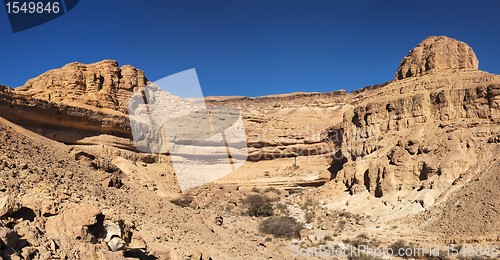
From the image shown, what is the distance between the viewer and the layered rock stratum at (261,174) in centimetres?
906

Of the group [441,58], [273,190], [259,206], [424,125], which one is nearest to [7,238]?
[259,206]

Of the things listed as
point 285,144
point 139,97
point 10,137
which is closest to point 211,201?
point 139,97

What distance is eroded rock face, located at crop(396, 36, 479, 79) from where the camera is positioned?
101 feet

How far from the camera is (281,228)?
2192 cm

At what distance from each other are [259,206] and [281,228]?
7.44m

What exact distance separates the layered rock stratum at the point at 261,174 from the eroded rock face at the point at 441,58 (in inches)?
3.9

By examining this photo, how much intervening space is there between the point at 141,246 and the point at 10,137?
5.76 metres

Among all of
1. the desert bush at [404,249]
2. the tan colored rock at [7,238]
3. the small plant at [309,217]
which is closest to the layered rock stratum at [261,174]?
the tan colored rock at [7,238]

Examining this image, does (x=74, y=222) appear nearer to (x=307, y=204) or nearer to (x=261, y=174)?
(x=307, y=204)

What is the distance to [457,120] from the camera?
88.7 ft

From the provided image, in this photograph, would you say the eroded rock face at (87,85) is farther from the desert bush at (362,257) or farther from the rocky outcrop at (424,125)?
the desert bush at (362,257)

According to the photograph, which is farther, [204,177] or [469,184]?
[204,177]

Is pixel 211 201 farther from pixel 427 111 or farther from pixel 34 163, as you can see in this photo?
pixel 34 163

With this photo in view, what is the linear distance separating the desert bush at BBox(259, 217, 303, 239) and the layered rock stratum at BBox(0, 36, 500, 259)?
0.62 meters
